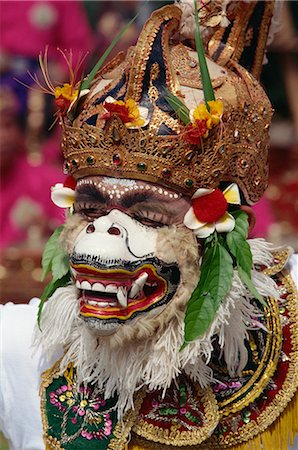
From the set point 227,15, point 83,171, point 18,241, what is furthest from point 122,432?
point 18,241

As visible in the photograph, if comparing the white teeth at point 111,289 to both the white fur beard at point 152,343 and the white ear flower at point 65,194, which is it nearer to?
the white fur beard at point 152,343

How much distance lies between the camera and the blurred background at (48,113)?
4.48 m

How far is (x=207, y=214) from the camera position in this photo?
180 centimetres

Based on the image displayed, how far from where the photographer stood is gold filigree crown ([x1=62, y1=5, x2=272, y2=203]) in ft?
5.82

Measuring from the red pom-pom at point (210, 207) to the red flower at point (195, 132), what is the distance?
0.11 metres

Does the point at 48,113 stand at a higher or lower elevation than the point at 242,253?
lower

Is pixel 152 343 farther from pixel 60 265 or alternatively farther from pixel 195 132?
pixel 195 132

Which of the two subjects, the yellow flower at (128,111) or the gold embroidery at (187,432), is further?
the gold embroidery at (187,432)

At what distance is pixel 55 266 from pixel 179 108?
421 mm

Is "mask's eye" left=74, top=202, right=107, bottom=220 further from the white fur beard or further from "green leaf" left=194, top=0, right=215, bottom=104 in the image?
"green leaf" left=194, top=0, right=215, bottom=104

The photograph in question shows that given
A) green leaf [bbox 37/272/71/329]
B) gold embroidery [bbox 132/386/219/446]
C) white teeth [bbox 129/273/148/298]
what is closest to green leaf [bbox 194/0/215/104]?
white teeth [bbox 129/273/148/298]

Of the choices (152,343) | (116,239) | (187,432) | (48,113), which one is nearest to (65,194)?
(116,239)

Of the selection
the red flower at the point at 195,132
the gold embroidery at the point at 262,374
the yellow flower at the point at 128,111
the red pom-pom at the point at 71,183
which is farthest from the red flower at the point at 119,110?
the gold embroidery at the point at 262,374

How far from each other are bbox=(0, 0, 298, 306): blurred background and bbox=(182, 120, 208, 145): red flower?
7.63 feet
